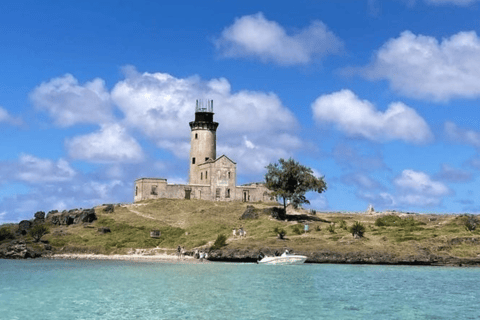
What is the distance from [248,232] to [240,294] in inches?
1826

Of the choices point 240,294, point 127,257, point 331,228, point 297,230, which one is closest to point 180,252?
point 127,257

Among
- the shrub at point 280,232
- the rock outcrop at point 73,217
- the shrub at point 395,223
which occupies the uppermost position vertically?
the rock outcrop at point 73,217

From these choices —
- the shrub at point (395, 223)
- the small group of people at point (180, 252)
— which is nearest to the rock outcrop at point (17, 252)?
the small group of people at point (180, 252)

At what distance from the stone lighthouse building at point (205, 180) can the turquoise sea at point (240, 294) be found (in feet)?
175

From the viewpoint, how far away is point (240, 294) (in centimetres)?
3581

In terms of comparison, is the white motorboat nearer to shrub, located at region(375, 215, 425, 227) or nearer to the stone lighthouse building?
shrub, located at region(375, 215, 425, 227)

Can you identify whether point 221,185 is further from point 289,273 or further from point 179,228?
point 289,273

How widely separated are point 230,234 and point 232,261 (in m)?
12.1

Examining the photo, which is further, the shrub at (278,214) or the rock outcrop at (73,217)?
the rock outcrop at (73,217)

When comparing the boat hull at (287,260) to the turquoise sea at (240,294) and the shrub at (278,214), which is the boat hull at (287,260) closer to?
the turquoise sea at (240,294)

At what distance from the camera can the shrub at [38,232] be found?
86125 millimetres

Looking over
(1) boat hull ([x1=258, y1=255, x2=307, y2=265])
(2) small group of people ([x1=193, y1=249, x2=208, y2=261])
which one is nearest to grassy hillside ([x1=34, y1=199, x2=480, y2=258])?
(2) small group of people ([x1=193, y1=249, x2=208, y2=261])

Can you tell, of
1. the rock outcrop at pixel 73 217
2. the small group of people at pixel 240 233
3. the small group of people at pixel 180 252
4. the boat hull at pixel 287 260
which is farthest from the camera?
the rock outcrop at pixel 73 217

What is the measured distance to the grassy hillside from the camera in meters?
67.4
